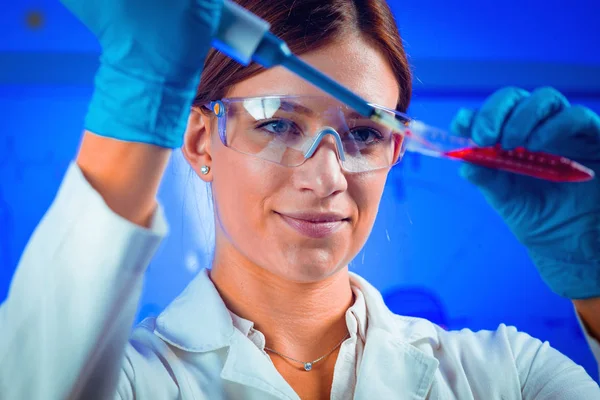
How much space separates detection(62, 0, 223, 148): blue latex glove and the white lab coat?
0.11m

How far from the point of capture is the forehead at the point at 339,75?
1381mm

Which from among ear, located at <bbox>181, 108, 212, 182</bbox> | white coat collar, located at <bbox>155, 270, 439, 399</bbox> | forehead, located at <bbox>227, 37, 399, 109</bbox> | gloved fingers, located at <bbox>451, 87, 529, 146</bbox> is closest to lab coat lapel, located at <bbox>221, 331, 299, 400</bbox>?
white coat collar, located at <bbox>155, 270, 439, 399</bbox>

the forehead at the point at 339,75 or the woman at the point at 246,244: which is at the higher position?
the forehead at the point at 339,75

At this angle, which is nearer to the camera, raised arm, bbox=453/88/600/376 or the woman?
the woman

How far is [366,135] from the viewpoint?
1.48 meters

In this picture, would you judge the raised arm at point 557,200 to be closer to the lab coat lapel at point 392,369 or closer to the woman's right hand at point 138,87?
the lab coat lapel at point 392,369

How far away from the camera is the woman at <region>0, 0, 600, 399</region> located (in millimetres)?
1004

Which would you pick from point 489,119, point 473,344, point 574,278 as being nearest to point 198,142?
point 489,119

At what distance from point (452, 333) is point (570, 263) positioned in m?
0.33

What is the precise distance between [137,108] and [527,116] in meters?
0.88

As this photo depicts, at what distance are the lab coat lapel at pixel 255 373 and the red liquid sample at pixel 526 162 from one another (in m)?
0.59

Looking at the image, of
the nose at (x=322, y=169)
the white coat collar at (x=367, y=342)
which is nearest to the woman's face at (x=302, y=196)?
the nose at (x=322, y=169)

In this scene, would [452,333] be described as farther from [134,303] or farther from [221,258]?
[134,303]

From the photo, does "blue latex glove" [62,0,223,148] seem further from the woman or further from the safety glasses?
the safety glasses
